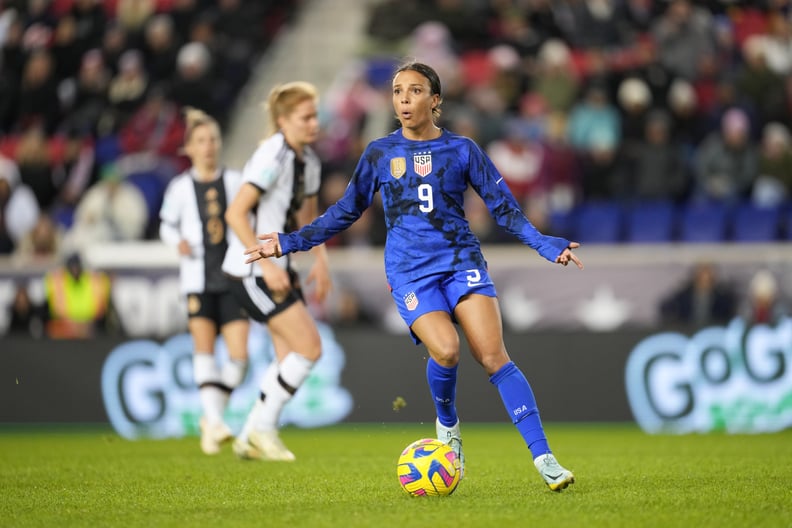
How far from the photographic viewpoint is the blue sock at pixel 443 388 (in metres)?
6.62

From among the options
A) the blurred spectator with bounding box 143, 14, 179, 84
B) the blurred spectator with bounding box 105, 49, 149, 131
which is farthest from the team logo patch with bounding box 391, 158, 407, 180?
the blurred spectator with bounding box 143, 14, 179, 84

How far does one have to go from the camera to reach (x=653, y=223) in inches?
590

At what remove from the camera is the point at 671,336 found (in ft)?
41.3

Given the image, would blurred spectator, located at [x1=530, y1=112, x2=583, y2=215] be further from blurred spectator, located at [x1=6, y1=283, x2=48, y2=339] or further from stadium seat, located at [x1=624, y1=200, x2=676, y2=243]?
blurred spectator, located at [x1=6, y1=283, x2=48, y2=339]

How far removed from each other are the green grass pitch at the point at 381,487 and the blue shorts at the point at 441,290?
908 millimetres

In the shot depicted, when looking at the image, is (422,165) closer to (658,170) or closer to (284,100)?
(284,100)

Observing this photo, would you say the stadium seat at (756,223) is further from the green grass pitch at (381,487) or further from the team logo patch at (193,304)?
the team logo patch at (193,304)

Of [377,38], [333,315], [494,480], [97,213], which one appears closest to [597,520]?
[494,480]

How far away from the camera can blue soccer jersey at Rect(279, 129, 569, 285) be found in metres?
6.51

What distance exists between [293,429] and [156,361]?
58.3 inches

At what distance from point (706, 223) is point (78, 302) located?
22.8 feet

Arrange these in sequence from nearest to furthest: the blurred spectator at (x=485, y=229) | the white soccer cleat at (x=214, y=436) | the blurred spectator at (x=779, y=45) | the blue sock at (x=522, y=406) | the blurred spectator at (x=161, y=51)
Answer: the blue sock at (x=522, y=406) < the white soccer cleat at (x=214, y=436) < the blurred spectator at (x=485, y=229) < the blurred spectator at (x=779, y=45) < the blurred spectator at (x=161, y=51)

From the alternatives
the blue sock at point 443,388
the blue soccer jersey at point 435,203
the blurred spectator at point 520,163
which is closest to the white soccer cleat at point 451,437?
the blue sock at point 443,388

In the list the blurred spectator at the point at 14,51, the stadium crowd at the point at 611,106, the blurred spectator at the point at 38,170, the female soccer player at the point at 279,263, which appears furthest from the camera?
the blurred spectator at the point at 14,51
